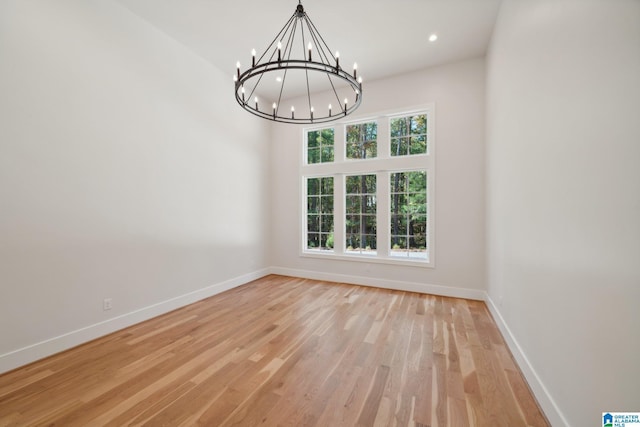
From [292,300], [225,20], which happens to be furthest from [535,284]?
[225,20]

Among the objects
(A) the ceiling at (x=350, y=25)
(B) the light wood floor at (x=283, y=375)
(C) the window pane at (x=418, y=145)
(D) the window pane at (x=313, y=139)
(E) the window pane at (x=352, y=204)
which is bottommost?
(B) the light wood floor at (x=283, y=375)

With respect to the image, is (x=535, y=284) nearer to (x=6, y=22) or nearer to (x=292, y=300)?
(x=292, y=300)

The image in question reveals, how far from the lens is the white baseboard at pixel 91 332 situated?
2.18m

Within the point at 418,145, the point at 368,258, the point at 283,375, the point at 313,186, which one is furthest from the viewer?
the point at 313,186

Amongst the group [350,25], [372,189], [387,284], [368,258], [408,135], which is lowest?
[387,284]

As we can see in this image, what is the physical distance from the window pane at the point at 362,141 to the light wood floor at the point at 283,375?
285cm

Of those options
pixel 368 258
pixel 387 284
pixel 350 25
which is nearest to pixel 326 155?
pixel 368 258

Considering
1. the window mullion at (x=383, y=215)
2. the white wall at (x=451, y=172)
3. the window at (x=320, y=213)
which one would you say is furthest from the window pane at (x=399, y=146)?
the window at (x=320, y=213)

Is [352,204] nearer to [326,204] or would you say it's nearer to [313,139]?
[326,204]

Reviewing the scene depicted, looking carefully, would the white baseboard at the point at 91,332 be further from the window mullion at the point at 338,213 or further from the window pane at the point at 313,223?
the window mullion at the point at 338,213

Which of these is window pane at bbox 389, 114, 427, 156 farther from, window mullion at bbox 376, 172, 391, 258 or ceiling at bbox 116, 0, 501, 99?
ceiling at bbox 116, 0, 501, 99

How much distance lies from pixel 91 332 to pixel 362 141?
15.2ft

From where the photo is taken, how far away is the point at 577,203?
1.37 metres

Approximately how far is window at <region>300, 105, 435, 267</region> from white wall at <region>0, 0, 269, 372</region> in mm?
1883
